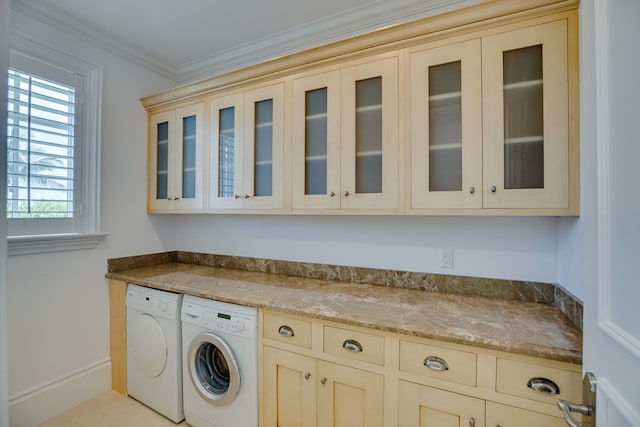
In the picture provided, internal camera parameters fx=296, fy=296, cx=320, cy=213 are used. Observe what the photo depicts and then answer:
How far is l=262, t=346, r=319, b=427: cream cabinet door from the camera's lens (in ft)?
4.83

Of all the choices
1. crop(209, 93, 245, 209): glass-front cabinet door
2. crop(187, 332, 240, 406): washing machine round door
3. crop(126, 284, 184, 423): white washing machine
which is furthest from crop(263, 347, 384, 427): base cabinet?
crop(209, 93, 245, 209): glass-front cabinet door

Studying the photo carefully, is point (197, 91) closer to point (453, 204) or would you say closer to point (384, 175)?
point (384, 175)

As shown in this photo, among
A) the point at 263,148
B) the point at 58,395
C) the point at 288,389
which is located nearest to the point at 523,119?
the point at 263,148

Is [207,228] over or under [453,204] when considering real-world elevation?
under

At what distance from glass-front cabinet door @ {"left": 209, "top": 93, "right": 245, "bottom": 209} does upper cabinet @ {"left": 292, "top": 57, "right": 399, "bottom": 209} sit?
46cm

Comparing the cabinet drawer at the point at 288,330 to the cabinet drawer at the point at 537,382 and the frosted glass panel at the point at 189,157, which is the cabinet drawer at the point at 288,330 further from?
the frosted glass panel at the point at 189,157

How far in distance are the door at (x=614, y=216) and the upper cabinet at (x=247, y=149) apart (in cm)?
152

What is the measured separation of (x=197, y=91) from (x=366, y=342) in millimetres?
2121

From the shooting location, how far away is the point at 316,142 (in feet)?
6.02

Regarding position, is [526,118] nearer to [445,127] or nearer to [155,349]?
[445,127]

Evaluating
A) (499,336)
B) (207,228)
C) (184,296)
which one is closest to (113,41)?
(207,228)

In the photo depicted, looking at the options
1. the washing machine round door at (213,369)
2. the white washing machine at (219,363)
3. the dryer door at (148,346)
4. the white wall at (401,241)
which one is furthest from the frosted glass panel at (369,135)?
the dryer door at (148,346)

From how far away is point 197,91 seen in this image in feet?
7.45

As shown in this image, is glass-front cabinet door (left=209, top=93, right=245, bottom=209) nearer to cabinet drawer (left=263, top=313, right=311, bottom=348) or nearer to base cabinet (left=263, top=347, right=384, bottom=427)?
cabinet drawer (left=263, top=313, right=311, bottom=348)
